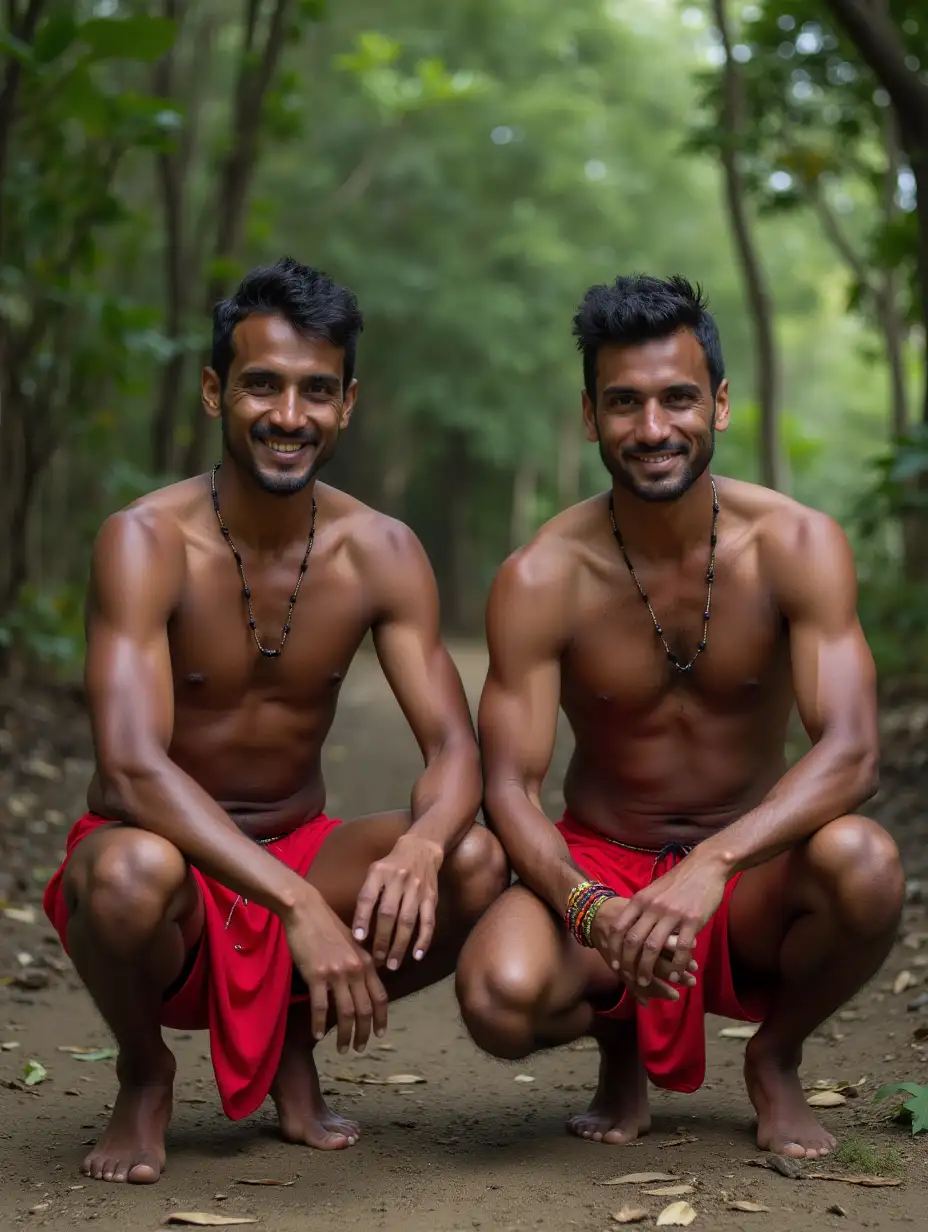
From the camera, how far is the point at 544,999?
3150 millimetres

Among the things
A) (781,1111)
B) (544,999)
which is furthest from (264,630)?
(781,1111)

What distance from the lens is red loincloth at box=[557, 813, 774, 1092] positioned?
3.29 meters

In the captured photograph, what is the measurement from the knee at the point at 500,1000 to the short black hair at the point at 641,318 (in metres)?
1.23

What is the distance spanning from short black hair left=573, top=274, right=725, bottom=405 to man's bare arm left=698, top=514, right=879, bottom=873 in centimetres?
43

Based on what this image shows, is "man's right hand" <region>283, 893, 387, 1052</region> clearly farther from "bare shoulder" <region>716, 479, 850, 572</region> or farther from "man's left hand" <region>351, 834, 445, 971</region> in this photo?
"bare shoulder" <region>716, 479, 850, 572</region>

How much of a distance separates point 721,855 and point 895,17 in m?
6.29

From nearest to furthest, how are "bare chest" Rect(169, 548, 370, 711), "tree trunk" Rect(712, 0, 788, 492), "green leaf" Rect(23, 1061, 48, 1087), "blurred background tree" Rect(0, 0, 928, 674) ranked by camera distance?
1. "bare chest" Rect(169, 548, 370, 711)
2. "green leaf" Rect(23, 1061, 48, 1087)
3. "blurred background tree" Rect(0, 0, 928, 674)
4. "tree trunk" Rect(712, 0, 788, 492)

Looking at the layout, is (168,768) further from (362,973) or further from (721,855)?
(721,855)

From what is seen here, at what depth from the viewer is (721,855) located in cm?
310

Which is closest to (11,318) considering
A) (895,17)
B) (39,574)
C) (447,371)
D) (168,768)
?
(39,574)

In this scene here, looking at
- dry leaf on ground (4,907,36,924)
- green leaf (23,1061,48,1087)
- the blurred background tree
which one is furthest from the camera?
the blurred background tree

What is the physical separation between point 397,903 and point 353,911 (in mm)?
352

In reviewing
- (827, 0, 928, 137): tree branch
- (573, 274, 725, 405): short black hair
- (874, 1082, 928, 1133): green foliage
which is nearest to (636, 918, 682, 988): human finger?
(874, 1082, 928, 1133): green foliage

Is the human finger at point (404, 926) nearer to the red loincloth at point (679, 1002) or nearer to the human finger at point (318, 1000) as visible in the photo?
the human finger at point (318, 1000)
